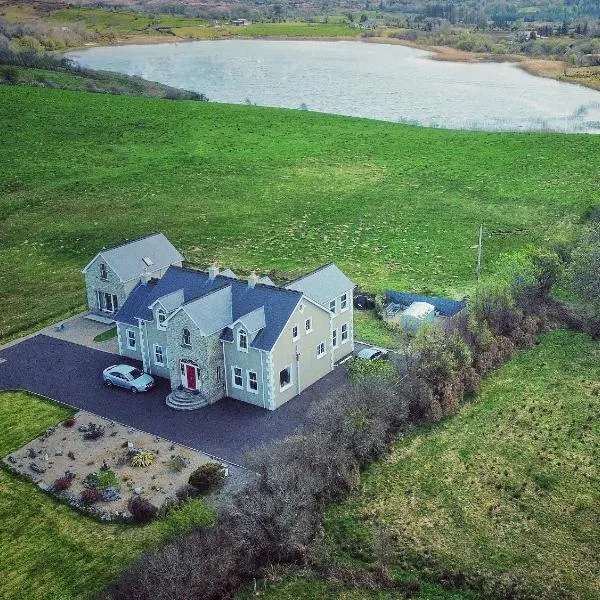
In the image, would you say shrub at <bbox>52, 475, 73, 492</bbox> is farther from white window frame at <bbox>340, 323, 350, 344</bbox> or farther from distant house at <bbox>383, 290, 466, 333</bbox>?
distant house at <bbox>383, 290, 466, 333</bbox>

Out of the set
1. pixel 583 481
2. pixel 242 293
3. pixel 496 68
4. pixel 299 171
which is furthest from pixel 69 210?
pixel 496 68

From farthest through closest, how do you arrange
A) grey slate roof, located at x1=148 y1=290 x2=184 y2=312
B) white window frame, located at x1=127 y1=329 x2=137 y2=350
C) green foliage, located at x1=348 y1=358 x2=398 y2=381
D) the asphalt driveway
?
white window frame, located at x1=127 y1=329 x2=137 y2=350 < grey slate roof, located at x1=148 y1=290 x2=184 y2=312 < green foliage, located at x1=348 y1=358 x2=398 y2=381 < the asphalt driveway

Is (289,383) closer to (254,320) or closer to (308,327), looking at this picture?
(308,327)

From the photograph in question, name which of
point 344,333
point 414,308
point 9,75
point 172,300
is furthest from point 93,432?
point 9,75

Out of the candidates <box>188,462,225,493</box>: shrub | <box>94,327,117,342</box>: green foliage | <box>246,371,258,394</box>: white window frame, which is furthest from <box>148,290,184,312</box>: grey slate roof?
<box>188,462,225,493</box>: shrub

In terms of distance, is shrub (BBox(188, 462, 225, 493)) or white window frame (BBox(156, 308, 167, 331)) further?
white window frame (BBox(156, 308, 167, 331))

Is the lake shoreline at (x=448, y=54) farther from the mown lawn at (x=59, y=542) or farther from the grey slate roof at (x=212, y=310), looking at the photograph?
the mown lawn at (x=59, y=542)
